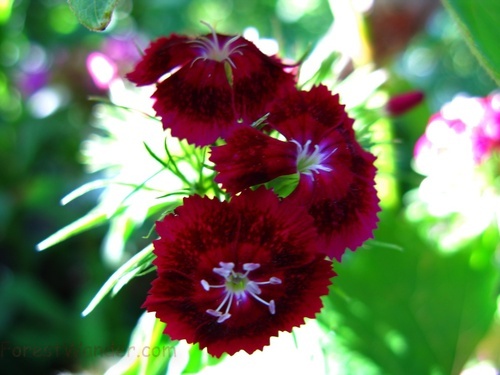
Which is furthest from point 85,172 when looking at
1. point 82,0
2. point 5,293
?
point 82,0

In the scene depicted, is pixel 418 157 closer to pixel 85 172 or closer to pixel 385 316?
pixel 385 316

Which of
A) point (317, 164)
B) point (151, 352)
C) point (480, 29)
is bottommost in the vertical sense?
point (151, 352)

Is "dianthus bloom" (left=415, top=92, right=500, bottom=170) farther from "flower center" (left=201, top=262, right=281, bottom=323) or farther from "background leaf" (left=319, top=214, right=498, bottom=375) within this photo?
"flower center" (left=201, top=262, right=281, bottom=323)

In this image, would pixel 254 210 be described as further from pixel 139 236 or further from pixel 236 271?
pixel 139 236

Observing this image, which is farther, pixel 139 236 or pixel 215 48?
pixel 139 236

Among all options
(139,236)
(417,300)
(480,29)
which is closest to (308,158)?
(480,29)

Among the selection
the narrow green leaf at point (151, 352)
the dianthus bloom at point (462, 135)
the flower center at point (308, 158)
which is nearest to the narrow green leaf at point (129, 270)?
the narrow green leaf at point (151, 352)
